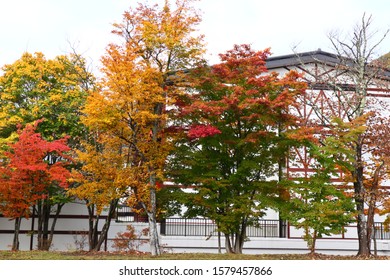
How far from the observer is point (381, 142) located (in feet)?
56.1

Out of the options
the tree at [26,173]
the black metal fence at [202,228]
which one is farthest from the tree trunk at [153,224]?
the black metal fence at [202,228]

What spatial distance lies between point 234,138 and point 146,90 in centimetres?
350

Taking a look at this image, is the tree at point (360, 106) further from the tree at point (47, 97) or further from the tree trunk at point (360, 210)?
the tree at point (47, 97)

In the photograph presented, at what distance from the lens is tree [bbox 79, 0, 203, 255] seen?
15383mm

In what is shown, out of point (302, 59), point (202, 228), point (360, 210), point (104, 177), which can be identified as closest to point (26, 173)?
point (104, 177)

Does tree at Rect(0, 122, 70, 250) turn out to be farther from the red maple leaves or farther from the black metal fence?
the black metal fence

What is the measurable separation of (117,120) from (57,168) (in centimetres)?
352

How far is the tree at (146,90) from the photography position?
50.5 ft

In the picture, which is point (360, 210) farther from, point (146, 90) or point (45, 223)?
point (45, 223)

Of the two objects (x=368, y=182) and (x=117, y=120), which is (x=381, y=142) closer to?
(x=368, y=182)

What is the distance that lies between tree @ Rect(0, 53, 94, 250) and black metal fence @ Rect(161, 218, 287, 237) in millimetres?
5289

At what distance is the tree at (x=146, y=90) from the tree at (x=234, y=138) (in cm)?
81

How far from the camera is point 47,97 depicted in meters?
→ 21.1

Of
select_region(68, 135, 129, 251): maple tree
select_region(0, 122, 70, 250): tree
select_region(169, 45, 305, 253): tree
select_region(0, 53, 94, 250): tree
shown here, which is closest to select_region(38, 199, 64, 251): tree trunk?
select_region(0, 53, 94, 250): tree
